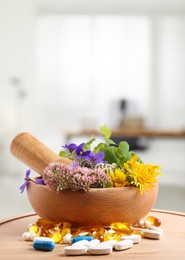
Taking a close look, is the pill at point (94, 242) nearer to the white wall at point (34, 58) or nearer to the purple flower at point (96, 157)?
the purple flower at point (96, 157)

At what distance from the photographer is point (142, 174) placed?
3.53 ft

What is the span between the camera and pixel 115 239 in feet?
3.31

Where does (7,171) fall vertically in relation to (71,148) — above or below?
above

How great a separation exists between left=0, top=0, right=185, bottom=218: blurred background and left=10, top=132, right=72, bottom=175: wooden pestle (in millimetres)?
6217

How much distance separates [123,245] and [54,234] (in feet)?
0.51

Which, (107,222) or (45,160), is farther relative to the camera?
(45,160)

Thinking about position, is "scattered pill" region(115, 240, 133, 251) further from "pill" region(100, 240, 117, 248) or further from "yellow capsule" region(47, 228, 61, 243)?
"yellow capsule" region(47, 228, 61, 243)

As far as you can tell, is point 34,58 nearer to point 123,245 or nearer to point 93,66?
point 93,66

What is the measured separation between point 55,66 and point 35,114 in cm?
80

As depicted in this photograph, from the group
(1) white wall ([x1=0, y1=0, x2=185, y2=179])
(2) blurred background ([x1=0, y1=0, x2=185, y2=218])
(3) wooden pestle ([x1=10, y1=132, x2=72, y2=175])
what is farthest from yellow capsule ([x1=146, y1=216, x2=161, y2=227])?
(1) white wall ([x1=0, y1=0, x2=185, y2=179])

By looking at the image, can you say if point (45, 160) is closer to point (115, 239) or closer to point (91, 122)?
point (115, 239)

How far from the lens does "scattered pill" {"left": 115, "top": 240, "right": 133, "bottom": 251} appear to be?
0.95 metres

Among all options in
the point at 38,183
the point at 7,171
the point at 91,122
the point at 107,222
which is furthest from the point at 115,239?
the point at 7,171

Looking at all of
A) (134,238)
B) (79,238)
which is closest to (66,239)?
(79,238)
